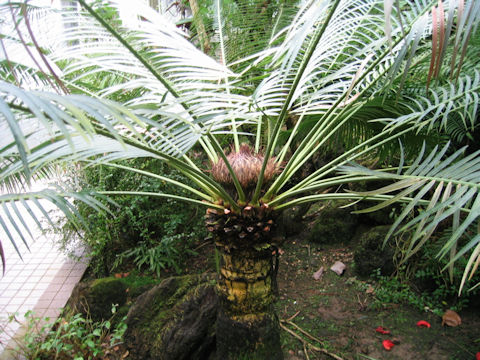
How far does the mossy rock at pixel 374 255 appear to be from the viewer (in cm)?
287

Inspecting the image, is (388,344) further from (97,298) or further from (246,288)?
(97,298)

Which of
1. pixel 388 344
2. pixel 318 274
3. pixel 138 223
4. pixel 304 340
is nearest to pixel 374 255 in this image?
pixel 318 274

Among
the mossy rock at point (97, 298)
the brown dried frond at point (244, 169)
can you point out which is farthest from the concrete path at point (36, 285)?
the brown dried frond at point (244, 169)

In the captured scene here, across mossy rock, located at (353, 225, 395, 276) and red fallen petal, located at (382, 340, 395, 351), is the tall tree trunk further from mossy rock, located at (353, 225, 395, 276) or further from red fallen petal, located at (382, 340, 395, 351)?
mossy rock, located at (353, 225, 395, 276)

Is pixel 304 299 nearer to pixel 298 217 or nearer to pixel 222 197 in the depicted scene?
pixel 298 217

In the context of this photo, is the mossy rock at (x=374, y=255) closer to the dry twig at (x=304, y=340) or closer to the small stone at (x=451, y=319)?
the small stone at (x=451, y=319)

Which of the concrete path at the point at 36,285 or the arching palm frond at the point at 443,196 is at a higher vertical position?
the arching palm frond at the point at 443,196

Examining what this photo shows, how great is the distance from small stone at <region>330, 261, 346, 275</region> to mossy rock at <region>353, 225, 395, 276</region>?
0.15m

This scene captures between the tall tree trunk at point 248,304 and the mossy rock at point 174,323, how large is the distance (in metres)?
0.38

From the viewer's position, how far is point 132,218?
3057 mm

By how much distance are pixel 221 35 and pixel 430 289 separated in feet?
7.92

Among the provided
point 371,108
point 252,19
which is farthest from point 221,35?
point 371,108

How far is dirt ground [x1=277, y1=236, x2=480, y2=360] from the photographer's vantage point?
2170 millimetres

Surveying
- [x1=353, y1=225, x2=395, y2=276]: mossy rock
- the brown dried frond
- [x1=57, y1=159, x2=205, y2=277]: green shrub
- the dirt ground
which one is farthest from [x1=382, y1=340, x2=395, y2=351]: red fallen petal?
[x1=57, y1=159, x2=205, y2=277]: green shrub
